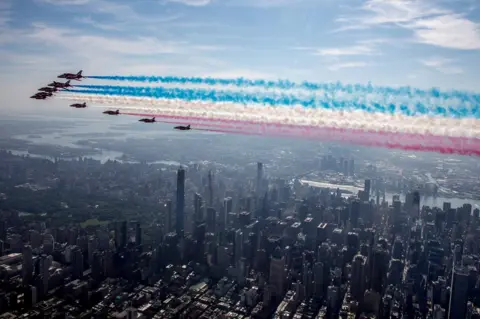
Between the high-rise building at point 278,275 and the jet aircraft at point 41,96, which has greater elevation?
the jet aircraft at point 41,96

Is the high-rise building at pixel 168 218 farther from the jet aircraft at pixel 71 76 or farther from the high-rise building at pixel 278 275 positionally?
the jet aircraft at pixel 71 76

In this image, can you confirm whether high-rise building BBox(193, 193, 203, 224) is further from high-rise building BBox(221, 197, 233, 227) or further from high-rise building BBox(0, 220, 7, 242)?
high-rise building BBox(0, 220, 7, 242)

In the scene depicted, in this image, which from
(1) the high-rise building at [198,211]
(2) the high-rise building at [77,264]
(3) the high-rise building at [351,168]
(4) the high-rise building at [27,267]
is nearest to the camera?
(4) the high-rise building at [27,267]

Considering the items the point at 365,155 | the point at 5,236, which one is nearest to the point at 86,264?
the point at 5,236

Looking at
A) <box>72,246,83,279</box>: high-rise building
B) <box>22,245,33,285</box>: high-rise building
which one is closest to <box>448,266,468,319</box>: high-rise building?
<box>72,246,83,279</box>: high-rise building

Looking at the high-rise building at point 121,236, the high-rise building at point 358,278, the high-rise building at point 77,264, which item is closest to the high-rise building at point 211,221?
the high-rise building at point 121,236

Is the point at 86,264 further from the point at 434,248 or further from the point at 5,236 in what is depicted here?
the point at 434,248
